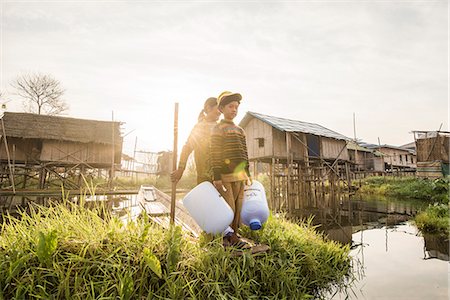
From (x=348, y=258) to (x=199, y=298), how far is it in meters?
3.84

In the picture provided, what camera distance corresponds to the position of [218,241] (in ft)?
10.1

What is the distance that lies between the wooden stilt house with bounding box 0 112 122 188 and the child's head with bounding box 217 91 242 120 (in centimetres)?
1485

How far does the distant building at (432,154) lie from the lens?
20.0 m

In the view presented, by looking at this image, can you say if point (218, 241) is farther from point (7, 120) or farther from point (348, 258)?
point (7, 120)

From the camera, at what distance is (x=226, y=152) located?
118 inches

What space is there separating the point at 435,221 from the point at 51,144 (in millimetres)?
21425

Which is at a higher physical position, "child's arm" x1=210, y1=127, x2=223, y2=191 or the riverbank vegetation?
"child's arm" x1=210, y1=127, x2=223, y2=191

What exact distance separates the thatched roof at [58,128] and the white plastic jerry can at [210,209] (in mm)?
16200

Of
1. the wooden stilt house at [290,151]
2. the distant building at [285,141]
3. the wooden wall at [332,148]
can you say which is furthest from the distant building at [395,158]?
the distant building at [285,141]

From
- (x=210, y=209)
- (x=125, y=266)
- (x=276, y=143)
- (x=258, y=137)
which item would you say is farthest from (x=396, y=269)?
(x=258, y=137)

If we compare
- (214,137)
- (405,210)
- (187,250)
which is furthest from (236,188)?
(405,210)

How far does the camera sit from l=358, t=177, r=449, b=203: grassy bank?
15.3m

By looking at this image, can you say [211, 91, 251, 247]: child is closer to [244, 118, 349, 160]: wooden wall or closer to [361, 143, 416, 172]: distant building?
[244, 118, 349, 160]: wooden wall

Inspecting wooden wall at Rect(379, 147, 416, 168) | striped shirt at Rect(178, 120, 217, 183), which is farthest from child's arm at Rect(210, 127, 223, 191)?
wooden wall at Rect(379, 147, 416, 168)
